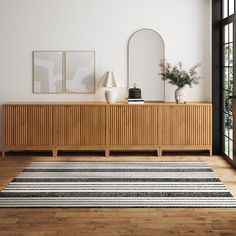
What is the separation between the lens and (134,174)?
20.0ft

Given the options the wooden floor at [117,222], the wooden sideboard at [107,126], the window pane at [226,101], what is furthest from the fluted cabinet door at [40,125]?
the wooden floor at [117,222]

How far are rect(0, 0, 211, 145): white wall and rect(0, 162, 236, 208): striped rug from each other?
1.69 m

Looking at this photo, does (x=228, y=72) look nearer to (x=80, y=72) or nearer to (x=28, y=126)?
(x=80, y=72)

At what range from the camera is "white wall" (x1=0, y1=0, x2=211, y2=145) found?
25.4 ft

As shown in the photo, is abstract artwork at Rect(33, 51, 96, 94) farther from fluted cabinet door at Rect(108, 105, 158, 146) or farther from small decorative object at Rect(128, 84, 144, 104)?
fluted cabinet door at Rect(108, 105, 158, 146)

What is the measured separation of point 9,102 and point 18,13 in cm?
128

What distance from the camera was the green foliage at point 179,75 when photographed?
7.56 meters

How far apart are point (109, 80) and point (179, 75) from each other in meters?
0.98

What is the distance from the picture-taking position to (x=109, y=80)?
24.9 ft

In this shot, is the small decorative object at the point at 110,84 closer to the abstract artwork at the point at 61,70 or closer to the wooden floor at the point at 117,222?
the abstract artwork at the point at 61,70

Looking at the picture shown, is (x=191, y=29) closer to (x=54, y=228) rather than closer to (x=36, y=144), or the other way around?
(x=36, y=144)

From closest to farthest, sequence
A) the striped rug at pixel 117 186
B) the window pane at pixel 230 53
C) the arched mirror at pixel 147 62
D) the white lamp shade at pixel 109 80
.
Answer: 1. the striped rug at pixel 117 186
2. the window pane at pixel 230 53
3. the white lamp shade at pixel 109 80
4. the arched mirror at pixel 147 62

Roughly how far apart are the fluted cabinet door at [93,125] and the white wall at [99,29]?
2.25ft

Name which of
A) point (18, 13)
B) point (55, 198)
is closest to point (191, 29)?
point (18, 13)
